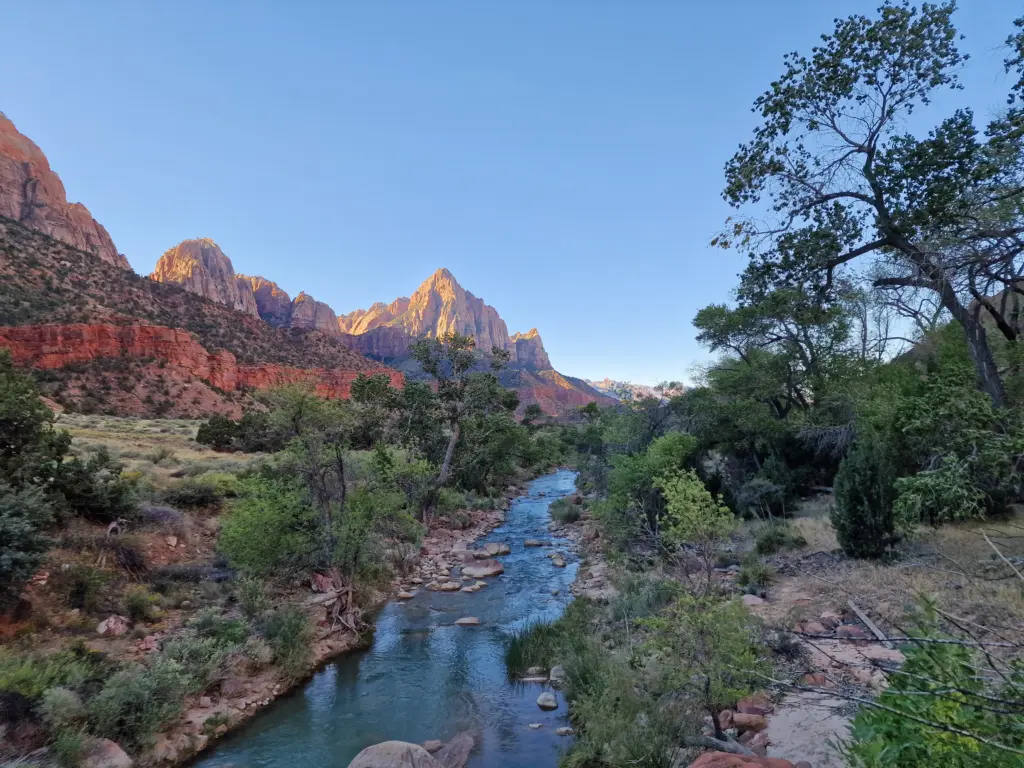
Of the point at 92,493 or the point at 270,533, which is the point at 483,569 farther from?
the point at 92,493

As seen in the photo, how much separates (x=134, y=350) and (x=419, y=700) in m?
51.2

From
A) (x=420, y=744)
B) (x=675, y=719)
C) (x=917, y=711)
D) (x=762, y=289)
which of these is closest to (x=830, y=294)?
(x=762, y=289)

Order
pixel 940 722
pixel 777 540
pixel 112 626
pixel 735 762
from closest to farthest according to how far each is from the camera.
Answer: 1. pixel 940 722
2. pixel 735 762
3. pixel 112 626
4. pixel 777 540

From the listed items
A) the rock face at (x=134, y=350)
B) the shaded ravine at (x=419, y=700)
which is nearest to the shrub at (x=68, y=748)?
the shaded ravine at (x=419, y=700)

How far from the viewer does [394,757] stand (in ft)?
22.5

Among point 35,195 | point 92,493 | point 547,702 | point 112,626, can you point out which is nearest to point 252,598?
point 112,626

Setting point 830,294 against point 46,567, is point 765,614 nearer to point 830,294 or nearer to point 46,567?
point 830,294

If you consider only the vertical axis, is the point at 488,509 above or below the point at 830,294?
below

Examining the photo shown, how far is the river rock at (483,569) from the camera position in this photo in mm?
16781

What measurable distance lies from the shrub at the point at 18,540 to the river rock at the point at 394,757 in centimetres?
671

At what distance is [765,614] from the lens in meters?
10.2

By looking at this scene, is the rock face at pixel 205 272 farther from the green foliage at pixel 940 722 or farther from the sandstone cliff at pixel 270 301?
the green foliage at pixel 940 722

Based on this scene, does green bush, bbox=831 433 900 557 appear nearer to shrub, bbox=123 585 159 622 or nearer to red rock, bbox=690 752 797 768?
red rock, bbox=690 752 797 768

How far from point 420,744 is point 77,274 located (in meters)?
62.1
